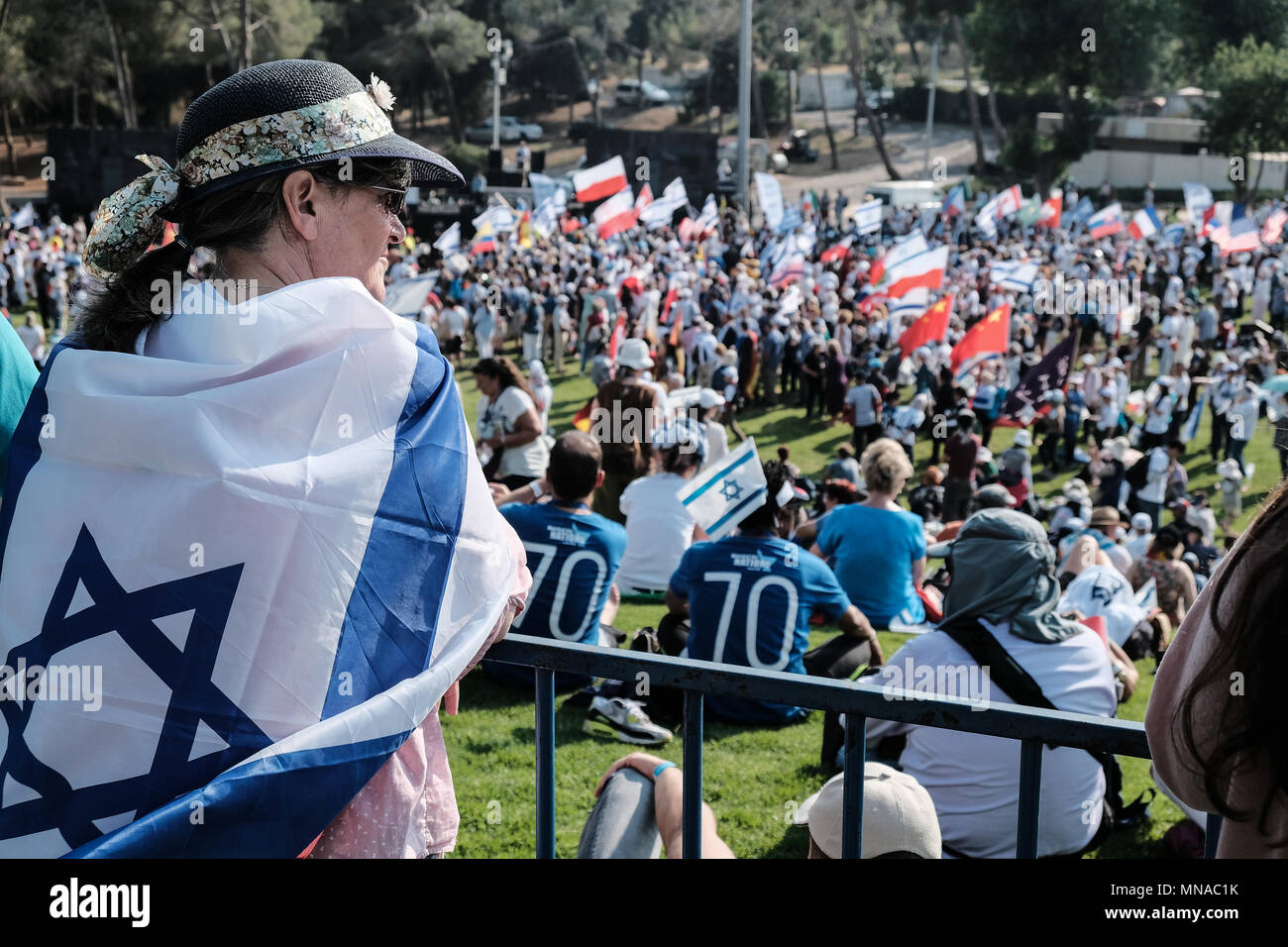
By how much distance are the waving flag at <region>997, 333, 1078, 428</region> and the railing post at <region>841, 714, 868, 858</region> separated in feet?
55.7

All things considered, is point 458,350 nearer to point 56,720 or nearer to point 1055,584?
point 1055,584

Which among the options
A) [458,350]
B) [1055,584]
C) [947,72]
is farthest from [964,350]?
[947,72]

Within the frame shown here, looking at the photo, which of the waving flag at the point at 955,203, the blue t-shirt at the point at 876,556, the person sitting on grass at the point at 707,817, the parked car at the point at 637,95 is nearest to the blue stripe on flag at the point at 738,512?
the blue t-shirt at the point at 876,556

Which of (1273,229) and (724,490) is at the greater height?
(724,490)

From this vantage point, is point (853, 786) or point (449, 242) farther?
point (449, 242)

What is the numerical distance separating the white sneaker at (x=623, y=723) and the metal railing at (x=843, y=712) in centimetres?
341

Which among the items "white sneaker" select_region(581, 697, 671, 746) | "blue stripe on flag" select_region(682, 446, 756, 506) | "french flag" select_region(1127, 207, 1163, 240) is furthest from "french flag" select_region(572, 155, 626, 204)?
"white sneaker" select_region(581, 697, 671, 746)

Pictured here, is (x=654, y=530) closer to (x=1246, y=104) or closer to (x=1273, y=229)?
(x=1273, y=229)

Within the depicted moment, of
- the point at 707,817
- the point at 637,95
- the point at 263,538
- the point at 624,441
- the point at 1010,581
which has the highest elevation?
the point at 637,95

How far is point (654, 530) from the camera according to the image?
902 centimetres

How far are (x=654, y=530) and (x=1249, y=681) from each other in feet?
24.8

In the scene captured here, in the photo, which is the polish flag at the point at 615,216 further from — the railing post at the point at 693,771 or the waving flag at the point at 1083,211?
the railing post at the point at 693,771

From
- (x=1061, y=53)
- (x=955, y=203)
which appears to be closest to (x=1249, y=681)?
(x=955, y=203)
